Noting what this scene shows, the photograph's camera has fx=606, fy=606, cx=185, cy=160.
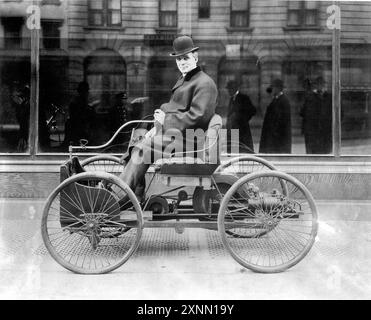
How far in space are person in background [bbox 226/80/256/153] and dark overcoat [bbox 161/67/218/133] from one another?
3.17 metres

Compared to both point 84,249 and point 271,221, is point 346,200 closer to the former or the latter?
point 271,221

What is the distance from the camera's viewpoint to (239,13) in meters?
8.64

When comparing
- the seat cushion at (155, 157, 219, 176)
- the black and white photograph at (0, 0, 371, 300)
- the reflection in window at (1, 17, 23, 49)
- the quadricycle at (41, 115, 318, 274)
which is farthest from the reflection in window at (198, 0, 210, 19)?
the seat cushion at (155, 157, 219, 176)

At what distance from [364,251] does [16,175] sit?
16.5 ft

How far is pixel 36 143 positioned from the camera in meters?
8.83

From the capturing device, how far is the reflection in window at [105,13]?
863 centimetres

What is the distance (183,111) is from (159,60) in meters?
3.32

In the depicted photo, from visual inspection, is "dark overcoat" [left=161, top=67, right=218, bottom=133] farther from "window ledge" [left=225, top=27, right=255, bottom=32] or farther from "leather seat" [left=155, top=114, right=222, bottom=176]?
"window ledge" [left=225, top=27, right=255, bottom=32]

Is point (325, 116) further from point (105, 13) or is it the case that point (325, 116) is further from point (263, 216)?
point (263, 216)

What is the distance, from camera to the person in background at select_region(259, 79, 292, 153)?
346 inches

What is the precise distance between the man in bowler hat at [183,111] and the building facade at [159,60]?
3118mm

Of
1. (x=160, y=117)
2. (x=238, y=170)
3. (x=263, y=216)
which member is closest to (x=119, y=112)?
(x=238, y=170)

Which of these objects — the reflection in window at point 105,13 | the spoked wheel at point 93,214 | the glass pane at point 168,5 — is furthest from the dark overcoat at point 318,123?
the spoked wheel at point 93,214

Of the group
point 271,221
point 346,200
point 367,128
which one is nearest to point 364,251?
point 271,221
